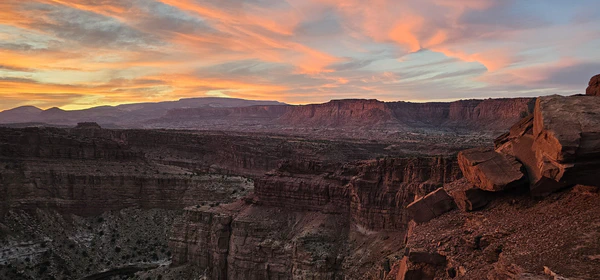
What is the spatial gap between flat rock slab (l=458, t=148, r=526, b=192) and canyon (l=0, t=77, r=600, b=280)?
5 centimetres

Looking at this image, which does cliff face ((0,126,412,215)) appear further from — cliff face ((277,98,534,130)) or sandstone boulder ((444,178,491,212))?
cliff face ((277,98,534,130))

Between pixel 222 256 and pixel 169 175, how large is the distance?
25.4 metres

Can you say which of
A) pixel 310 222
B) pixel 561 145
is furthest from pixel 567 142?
pixel 310 222

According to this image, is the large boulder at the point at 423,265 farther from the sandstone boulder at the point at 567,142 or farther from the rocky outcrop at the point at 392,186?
the rocky outcrop at the point at 392,186

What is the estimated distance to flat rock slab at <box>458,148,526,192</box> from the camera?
1450 centimetres

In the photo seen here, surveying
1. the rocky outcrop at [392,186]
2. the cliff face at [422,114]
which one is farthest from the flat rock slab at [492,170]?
the cliff face at [422,114]

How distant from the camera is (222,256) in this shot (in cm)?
3512

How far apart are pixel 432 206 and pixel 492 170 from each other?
3.26 m

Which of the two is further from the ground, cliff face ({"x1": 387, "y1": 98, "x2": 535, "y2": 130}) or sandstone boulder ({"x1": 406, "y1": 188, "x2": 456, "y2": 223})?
cliff face ({"x1": 387, "y1": 98, "x2": 535, "y2": 130})

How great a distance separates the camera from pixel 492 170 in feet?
49.7

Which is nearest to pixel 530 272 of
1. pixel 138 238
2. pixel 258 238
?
pixel 258 238

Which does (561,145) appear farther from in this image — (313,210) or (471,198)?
(313,210)

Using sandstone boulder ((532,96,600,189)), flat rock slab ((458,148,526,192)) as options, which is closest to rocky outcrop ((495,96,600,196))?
sandstone boulder ((532,96,600,189))

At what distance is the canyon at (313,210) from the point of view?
12.7 m
